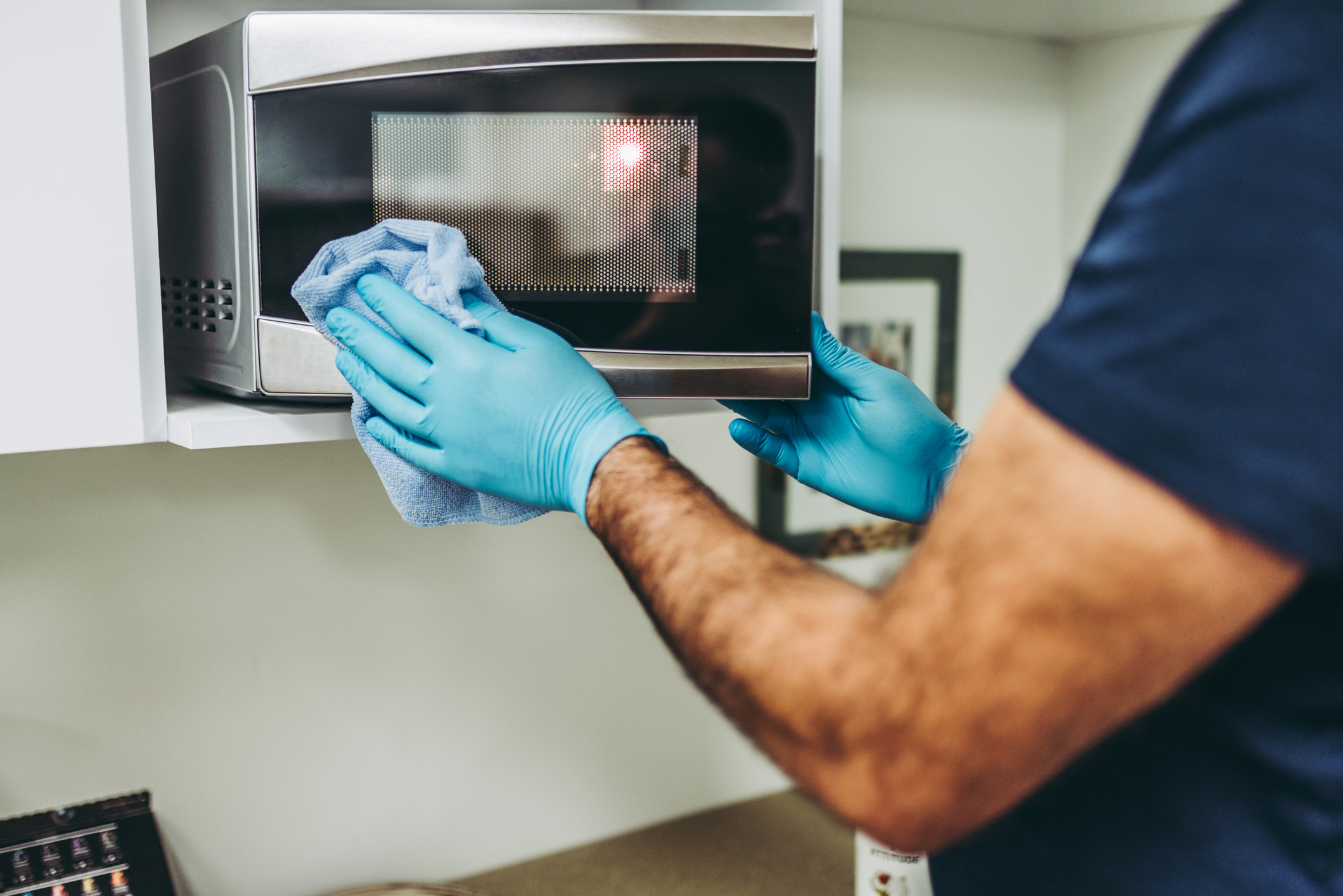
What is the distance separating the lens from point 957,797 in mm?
479

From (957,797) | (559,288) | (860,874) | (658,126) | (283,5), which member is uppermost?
(283,5)

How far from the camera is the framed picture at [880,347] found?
1499mm

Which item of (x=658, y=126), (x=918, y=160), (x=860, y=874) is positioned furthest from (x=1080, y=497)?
(x=918, y=160)

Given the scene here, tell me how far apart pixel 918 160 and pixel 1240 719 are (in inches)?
46.7

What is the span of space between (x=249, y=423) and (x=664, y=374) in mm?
318

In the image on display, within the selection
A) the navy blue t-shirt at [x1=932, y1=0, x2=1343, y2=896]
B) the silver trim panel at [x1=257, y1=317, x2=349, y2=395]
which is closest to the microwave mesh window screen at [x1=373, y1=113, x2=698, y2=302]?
the silver trim panel at [x1=257, y1=317, x2=349, y2=395]

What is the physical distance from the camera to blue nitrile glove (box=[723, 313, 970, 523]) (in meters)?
0.96

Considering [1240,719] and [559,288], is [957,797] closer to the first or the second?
[1240,719]

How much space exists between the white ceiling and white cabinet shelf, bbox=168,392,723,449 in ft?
3.13

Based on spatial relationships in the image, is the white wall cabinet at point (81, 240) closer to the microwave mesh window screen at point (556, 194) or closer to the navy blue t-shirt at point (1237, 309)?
the microwave mesh window screen at point (556, 194)

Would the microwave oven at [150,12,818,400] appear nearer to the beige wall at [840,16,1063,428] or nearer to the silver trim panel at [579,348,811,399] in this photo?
the silver trim panel at [579,348,811,399]

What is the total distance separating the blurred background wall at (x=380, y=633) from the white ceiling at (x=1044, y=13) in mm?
40

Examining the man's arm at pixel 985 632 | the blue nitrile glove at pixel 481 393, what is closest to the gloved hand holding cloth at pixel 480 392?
the blue nitrile glove at pixel 481 393

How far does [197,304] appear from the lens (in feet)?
2.82
